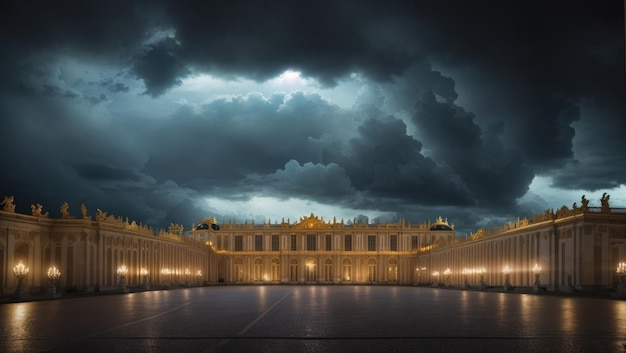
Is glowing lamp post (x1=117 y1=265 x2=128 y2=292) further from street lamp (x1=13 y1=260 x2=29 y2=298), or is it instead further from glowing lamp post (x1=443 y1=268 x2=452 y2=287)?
glowing lamp post (x1=443 y1=268 x2=452 y2=287)

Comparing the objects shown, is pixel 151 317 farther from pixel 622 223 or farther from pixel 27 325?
pixel 622 223

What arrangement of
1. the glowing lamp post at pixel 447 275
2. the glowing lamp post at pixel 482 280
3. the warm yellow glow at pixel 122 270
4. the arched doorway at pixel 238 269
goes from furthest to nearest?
the arched doorway at pixel 238 269, the glowing lamp post at pixel 447 275, the glowing lamp post at pixel 482 280, the warm yellow glow at pixel 122 270

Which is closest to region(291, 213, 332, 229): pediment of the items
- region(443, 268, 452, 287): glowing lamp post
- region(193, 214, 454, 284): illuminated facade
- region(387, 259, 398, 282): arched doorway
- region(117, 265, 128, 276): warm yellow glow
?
region(193, 214, 454, 284): illuminated facade

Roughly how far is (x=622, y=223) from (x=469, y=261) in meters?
37.2

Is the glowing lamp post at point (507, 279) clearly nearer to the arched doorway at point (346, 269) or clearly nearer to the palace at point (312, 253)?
the palace at point (312, 253)

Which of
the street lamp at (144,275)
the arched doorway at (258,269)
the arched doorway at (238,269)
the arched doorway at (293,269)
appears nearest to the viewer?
the street lamp at (144,275)

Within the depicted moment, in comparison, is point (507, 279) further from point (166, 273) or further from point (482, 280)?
point (166, 273)

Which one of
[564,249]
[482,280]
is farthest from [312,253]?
[564,249]

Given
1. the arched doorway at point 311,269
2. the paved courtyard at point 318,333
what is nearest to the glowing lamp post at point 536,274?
the paved courtyard at point 318,333

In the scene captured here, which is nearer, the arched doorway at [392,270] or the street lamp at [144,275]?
the street lamp at [144,275]

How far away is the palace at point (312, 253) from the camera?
52.2 meters

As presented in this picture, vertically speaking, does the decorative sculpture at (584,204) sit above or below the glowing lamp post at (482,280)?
above

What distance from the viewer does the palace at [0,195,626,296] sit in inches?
2057

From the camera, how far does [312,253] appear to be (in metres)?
130
